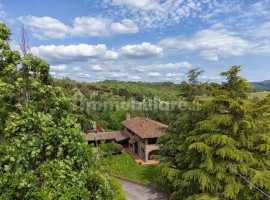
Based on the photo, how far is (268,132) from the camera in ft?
53.7

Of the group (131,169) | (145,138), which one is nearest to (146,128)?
(145,138)

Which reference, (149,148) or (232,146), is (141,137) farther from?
(232,146)

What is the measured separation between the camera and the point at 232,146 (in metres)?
15.2

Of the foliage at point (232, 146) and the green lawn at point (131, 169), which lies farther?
the green lawn at point (131, 169)

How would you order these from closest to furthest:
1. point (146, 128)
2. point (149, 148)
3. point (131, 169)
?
point (131, 169)
point (149, 148)
point (146, 128)

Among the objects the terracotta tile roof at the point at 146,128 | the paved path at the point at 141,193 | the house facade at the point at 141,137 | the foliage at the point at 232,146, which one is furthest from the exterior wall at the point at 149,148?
the foliage at the point at 232,146

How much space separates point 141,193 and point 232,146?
12910 millimetres

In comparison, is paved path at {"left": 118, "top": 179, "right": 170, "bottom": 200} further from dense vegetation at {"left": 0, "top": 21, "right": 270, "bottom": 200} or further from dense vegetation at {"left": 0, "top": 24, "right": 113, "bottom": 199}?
dense vegetation at {"left": 0, "top": 24, "right": 113, "bottom": 199}

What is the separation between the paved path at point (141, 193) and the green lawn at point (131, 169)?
4.87 ft

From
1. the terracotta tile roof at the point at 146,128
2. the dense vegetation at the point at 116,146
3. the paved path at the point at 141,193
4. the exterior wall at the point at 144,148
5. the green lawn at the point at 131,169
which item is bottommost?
the paved path at the point at 141,193

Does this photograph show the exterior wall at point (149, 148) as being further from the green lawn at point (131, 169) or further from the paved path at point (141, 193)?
the paved path at point (141, 193)

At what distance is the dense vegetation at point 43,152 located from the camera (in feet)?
15.9

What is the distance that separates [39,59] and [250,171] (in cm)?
1456

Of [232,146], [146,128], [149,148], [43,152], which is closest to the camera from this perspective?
[43,152]
